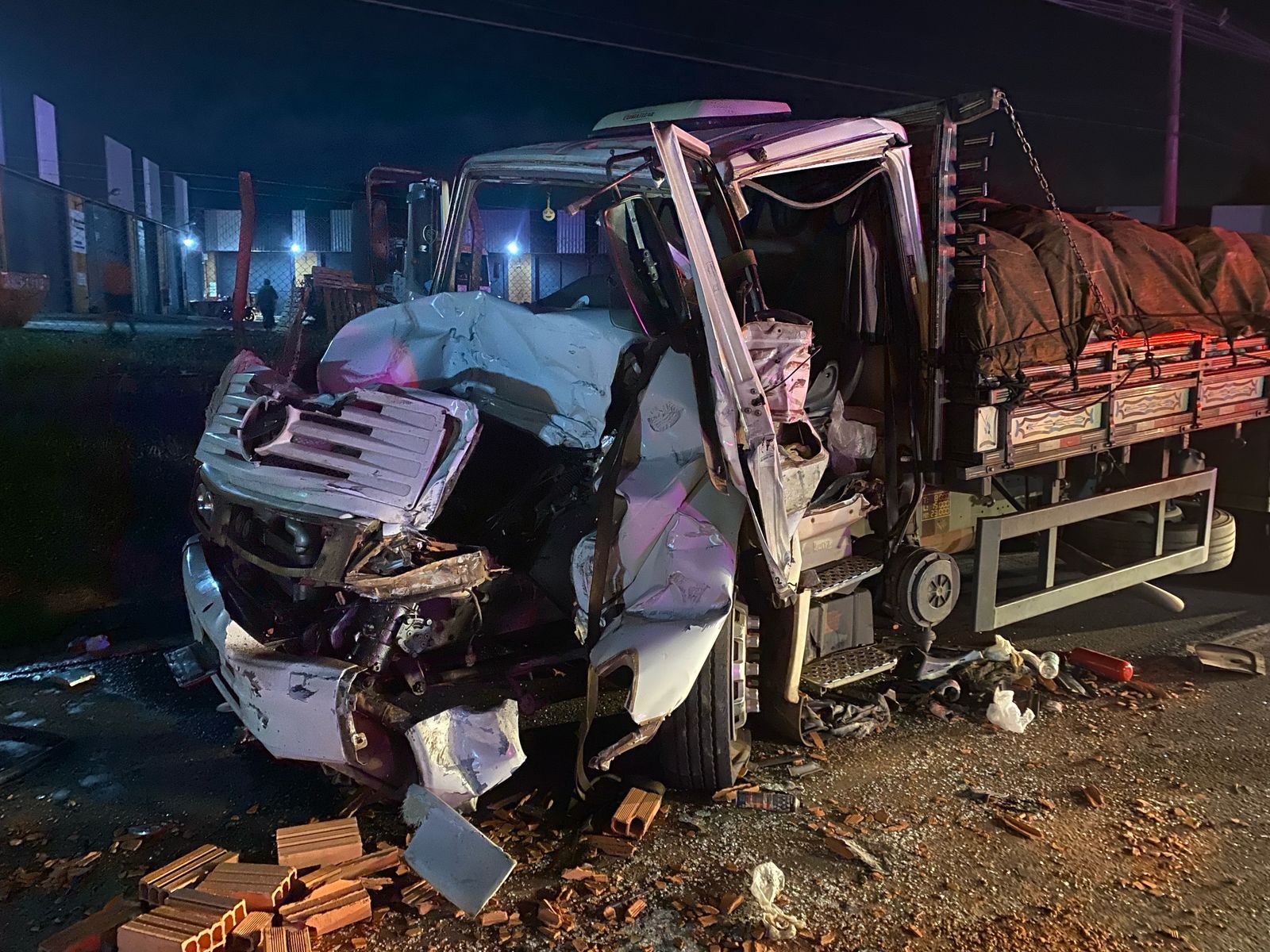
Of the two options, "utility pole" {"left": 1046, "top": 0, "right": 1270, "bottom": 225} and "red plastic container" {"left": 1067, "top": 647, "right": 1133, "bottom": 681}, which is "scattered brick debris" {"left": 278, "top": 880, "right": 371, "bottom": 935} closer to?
"red plastic container" {"left": 1067, "top": 647, "right": 1133, "bottom": 681}

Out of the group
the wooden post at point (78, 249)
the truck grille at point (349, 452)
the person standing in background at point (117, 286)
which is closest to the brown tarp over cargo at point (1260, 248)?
the truck grille at point (349, 452)

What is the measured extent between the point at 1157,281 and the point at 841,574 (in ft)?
8.75

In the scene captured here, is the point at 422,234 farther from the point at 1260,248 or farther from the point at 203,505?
the point at 1260,248

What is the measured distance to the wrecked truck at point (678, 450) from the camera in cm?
307

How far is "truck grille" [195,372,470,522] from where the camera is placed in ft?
9.82

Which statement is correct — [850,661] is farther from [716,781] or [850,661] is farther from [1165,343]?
[1165,343]

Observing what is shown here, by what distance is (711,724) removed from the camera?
134 inches

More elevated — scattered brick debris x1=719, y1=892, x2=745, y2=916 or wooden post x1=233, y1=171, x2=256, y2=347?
wooden post x1=233, y1=171, x2=256, y2=347

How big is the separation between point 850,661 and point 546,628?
1470 millimetres

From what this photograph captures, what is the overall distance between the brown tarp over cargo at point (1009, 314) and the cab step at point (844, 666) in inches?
56.0

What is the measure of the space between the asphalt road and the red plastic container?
17 cm

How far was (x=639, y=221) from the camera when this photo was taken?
151 inches

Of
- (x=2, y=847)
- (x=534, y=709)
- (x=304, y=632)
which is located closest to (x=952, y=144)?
(x=534, y=709)

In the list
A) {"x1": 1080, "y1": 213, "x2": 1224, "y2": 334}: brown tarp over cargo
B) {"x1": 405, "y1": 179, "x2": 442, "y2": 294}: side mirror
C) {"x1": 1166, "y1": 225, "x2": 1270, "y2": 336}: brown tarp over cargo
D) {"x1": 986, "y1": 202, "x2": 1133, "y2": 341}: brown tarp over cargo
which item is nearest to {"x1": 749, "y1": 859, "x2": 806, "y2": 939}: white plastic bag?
{"x1": 986, "y1": 202, "x2": 1133, "y2": 341}: brown tarp over cargo
